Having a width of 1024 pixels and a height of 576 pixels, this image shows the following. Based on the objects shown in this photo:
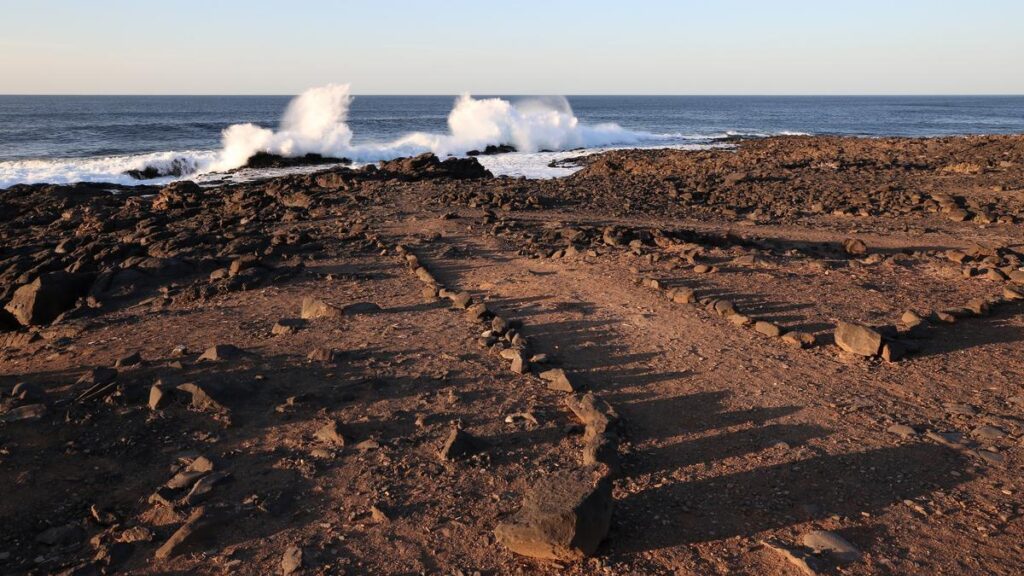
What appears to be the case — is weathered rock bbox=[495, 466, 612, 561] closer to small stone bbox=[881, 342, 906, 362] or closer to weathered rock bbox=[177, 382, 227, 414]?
weathered rock bbox=[177, 382, 227, 414]

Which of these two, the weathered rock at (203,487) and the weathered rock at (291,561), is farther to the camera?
the weathered rock at (203,487)

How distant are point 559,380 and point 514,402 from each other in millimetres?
475

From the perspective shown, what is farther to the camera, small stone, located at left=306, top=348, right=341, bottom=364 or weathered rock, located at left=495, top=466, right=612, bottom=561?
small stone, located at left=306, top=348, right=341, bottom=364

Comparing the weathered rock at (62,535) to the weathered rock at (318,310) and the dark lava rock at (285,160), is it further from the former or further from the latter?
the dark lava rock at (285,160)

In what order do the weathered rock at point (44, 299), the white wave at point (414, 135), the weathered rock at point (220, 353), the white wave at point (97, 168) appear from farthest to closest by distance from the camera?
the white wave at point (414, 135), the white wave at point (97, 168), the weathered rock at point (44, 299), the weathered rock at point (220, 353)

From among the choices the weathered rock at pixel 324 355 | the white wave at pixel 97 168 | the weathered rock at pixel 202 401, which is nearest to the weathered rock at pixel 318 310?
the weathered rock at pixel 324 355

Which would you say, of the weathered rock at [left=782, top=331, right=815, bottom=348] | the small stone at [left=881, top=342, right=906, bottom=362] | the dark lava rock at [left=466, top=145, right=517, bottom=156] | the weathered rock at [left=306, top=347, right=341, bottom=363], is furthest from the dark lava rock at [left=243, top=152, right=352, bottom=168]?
the small stone at [left=881, top=342, right=906, bottom=362]

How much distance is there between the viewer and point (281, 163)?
32250mm

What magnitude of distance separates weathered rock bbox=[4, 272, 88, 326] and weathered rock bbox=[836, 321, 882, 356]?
873 cm

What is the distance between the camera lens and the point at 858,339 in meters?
6.42

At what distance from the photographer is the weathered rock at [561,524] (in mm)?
3602

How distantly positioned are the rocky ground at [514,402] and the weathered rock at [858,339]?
36 mm

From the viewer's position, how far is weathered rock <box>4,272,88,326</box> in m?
8.36

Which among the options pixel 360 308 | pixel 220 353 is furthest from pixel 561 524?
pixel 360 308
